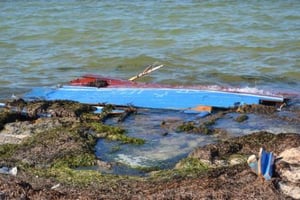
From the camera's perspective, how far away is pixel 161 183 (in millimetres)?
6266

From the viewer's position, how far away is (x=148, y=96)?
11.0 meters

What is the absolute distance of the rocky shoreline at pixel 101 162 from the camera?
18.9 feet

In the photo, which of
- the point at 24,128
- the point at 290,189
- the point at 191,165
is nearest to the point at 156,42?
the point at 24,128

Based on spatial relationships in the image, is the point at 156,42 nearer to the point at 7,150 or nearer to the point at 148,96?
the point at 148,96

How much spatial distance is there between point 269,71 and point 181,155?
720 cm

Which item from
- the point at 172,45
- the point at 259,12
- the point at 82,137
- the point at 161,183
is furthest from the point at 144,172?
the point at 259,12

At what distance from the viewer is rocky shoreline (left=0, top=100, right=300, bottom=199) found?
575 cm

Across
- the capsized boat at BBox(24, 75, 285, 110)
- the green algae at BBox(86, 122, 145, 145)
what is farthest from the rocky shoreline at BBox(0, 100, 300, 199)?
the capsized boat at BBox(24, 75, 285, 110)

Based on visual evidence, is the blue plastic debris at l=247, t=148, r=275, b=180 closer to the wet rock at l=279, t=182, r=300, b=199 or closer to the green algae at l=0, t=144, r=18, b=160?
the wet rock at l=279, t=182, r=300, b=199

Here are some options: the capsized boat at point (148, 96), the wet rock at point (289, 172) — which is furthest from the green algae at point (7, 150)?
the wet rock at point (289, 172)

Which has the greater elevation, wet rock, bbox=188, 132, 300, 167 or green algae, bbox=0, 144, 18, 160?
wet rock, bbox=188, 132, 300, 167

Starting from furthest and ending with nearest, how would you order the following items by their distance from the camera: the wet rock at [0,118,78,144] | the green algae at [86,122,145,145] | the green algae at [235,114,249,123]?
1. the green algae at [235,114,249,123]
2. the wet rock at [0,118,78,144]
3. the green algae at [86,122,145,145]

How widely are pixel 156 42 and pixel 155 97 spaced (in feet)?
26.4

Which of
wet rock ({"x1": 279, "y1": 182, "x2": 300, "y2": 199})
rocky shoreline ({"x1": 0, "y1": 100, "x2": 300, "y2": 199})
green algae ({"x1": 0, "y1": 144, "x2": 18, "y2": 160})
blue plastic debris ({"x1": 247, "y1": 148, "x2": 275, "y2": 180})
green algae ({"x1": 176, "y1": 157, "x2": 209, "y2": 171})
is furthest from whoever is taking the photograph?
green algae ({"x1": 0, "y1": 144, "x2": 18, "y2": 160})
